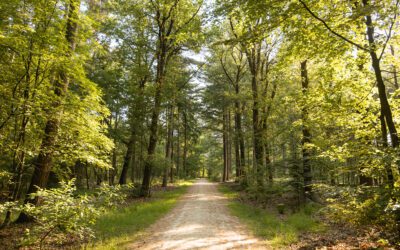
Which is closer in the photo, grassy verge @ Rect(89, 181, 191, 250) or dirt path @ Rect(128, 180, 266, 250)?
dirt path @ Rect(128, 180, 266, 250)

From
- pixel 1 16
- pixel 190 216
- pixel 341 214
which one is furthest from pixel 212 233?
pixel 1 16

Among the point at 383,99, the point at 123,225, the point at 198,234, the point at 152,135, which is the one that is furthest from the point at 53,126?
the point at 383,99

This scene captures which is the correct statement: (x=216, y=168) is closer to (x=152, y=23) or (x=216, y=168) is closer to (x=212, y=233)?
(x=152, y=23)

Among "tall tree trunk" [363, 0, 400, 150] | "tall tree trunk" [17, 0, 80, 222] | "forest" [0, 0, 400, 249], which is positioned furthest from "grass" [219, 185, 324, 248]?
"tall tree trunk" [17, 0, 80, 222]

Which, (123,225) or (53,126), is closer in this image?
(53,126)

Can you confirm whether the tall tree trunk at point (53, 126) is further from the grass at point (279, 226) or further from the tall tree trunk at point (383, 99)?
the tall tree trunk at point (383, 99)

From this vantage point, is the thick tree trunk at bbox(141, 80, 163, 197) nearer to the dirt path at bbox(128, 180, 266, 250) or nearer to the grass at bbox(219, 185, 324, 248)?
the dirt path at bbox(128, 180, 266, 250)

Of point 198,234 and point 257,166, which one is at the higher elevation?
point 257,166

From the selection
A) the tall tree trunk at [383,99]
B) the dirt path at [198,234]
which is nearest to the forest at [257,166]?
the tall tree trunk at [383,99]

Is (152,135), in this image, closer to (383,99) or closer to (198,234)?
(198,234)

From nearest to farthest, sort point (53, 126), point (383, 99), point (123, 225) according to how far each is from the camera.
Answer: point (383, 99)
point (53, 126)
point (123, 225)

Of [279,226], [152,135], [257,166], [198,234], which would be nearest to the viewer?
[198,234]

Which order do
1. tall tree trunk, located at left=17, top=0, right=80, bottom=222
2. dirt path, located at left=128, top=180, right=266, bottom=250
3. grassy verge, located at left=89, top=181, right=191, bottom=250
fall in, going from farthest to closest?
tall tree trunk, located at left=17, top=0, right=80, bottom=222, grassy verge, located at left=89, top=181, right=191, bottom=250, dirt path, located at left=128, top=180, right=266, bottom=250

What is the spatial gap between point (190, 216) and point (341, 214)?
223 inches
